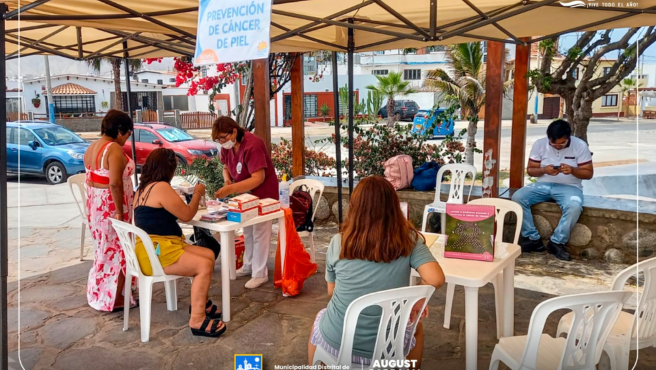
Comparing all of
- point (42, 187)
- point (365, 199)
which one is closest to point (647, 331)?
point (365, 199)

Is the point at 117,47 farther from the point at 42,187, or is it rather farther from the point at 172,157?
the point at 42,187

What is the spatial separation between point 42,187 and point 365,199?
11081mm

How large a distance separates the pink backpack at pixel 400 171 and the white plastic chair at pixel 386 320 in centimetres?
409

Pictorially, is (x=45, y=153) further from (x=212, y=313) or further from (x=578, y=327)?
(x=578, y=327)

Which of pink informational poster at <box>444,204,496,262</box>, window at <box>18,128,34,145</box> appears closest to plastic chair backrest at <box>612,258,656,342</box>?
pink informational poster at <box>444,204,496,262</box>

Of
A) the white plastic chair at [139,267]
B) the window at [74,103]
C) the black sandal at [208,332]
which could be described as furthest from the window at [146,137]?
the window at [74,103]

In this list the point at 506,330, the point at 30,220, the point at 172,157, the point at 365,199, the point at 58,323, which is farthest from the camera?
the point at 30,220

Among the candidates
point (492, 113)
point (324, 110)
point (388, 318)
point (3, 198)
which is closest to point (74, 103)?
point (324, 110)

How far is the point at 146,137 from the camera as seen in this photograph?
12.7 meters

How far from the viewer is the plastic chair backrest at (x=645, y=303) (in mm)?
2420

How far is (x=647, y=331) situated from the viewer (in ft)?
8.30

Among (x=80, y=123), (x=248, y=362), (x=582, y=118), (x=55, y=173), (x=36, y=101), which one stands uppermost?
(x=36, y=101)

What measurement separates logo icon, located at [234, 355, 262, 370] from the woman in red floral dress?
130 cm

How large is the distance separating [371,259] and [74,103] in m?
31.5
